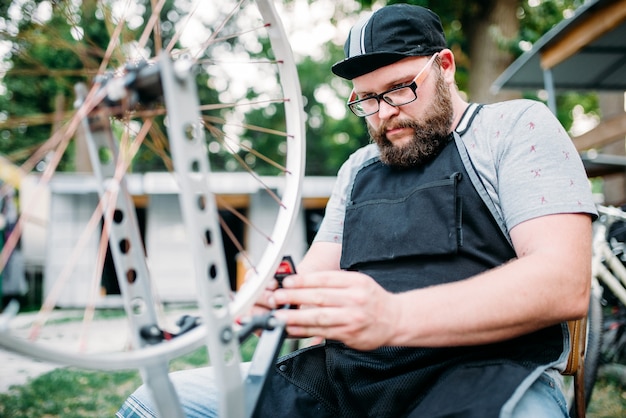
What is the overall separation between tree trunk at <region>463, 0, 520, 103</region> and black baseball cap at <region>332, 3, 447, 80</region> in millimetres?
5693

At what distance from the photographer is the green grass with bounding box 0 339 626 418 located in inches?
123

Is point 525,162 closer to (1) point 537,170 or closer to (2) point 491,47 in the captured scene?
(1) point 537,170

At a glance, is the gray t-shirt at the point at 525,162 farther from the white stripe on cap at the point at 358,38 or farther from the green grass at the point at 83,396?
the green grass at the point at 83,396

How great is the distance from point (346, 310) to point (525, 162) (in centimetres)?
59

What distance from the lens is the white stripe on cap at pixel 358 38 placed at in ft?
4.55

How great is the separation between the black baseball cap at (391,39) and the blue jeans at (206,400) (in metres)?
0.87

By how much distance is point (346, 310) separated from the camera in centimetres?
82

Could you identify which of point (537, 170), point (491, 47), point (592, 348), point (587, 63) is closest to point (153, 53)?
point (491, 47)

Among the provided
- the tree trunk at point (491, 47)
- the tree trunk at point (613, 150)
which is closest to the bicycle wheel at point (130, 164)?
the tree trunk at point (491, 47)

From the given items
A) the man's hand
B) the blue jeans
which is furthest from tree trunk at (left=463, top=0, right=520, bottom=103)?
the man's hand

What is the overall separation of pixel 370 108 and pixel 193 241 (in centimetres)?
87

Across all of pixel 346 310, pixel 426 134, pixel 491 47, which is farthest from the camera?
pixel 491 47

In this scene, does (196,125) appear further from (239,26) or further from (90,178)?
(239,26)

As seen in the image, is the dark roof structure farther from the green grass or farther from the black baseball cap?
the black baseball cap
